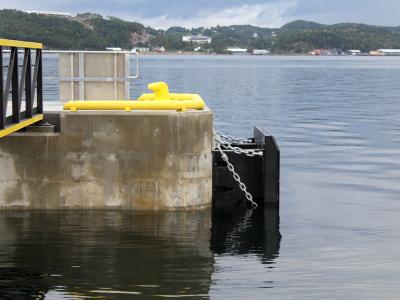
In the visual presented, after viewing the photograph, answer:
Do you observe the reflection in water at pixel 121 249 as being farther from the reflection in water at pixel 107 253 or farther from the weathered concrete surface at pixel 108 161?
the weathered concrete surface at pixel 108 161

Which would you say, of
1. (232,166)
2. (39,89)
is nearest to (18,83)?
(39,89)

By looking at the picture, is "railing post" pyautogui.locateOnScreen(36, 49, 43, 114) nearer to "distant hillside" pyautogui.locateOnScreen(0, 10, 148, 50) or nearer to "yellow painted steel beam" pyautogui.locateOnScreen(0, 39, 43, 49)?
"yellow painted steel beam" pyautogui.locateOnScreen(0, 39, 43, 49)

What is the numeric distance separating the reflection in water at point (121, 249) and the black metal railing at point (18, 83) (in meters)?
2.22

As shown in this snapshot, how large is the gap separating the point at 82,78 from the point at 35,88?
10.9ft

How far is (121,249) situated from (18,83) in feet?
12.0

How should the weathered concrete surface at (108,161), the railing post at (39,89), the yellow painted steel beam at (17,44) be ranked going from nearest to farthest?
the yellow painted steel beam at (17,44), the weathered concrete surface at (108,161), the railing post at (39,89)

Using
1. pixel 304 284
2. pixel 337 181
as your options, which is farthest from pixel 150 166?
pixel 337 181

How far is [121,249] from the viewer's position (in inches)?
649

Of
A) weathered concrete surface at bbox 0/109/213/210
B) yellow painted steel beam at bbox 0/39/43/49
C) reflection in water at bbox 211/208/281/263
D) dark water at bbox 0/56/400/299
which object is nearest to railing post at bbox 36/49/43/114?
yellow painted steel beam at bbox 0/39/43/49

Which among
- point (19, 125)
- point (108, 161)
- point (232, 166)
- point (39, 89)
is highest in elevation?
point (39, 89)

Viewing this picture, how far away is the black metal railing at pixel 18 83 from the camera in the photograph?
15.6 metres

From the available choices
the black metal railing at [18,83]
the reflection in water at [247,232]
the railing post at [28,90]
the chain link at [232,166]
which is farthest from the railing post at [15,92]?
the chain link at [232,166]

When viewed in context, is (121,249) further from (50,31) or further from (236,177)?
(50,31)

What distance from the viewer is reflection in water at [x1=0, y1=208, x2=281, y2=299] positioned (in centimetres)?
1421
